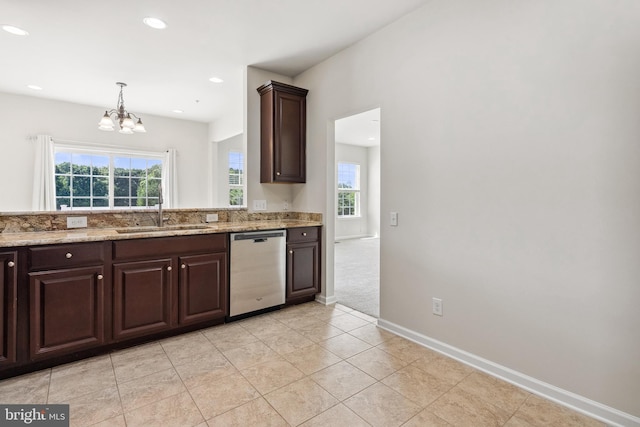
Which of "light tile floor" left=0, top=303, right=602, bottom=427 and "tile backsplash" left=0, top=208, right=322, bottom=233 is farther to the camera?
"tile backsplash" left=0, top=208, right=322, bottom=233

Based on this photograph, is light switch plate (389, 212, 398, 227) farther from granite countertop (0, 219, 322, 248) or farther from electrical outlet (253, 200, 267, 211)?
electrical outlet (253, 200, 267, 211)

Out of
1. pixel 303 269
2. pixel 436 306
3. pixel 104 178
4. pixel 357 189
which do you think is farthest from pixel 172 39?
pixel 357 189

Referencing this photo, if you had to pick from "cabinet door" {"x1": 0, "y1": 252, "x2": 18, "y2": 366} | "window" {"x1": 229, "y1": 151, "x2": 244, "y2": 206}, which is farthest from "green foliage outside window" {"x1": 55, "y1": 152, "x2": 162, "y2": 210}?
"cabinet door" {"x1": 0, "y1": 252, "x2": 18, "y2": 366}

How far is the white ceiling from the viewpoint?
2.56m

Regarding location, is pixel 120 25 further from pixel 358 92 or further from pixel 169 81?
pixel 358 92

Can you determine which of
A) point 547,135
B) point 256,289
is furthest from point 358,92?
point 256,289

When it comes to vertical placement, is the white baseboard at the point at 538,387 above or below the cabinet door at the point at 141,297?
below

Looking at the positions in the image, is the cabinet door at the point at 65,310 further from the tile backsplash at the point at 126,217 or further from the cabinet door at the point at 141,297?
the tile backsplash at the point at 126,217

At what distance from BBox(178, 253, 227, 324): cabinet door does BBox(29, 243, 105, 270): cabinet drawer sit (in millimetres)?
601

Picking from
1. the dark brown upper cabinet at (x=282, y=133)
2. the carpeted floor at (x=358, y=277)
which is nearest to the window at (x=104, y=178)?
the dark brown upper cabinet at (x=282, y=133)

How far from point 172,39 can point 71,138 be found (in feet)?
11.7

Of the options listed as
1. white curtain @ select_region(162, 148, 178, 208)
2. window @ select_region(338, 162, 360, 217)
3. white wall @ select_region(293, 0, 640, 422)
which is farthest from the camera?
window @ select_region(338, 162, 360, 217)

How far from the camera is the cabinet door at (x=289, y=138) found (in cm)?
357

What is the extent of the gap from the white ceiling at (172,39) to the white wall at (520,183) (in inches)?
20.8
